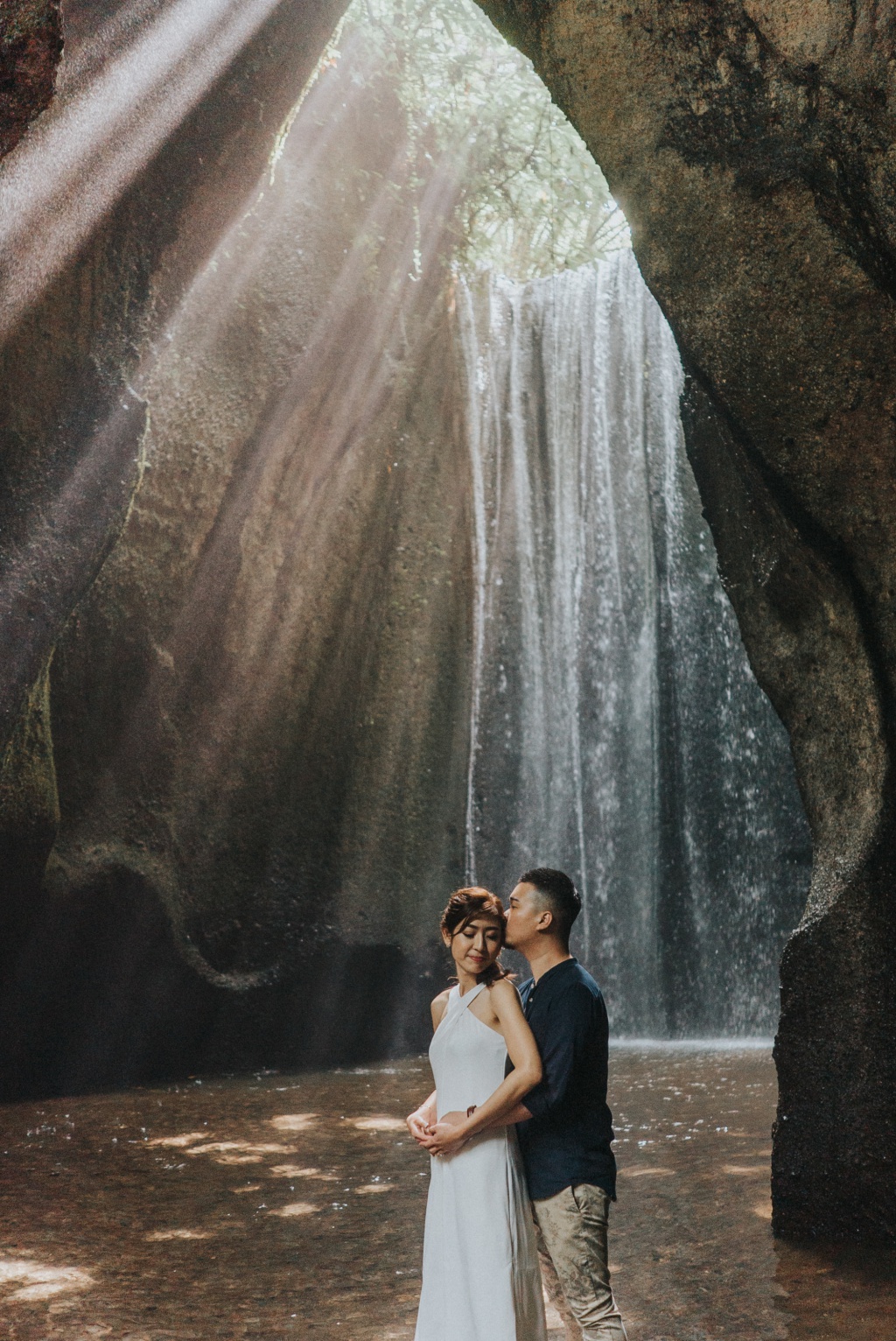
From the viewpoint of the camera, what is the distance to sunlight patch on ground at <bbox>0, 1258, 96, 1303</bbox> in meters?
3.54

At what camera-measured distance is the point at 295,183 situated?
994cm

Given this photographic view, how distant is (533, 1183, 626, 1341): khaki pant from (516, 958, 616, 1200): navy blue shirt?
0.03m

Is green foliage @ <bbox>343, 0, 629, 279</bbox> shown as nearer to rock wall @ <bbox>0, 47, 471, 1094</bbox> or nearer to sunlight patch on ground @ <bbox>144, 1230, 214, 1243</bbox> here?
rock wall @ <bbox>0, 47, 471, 1094</bbox>

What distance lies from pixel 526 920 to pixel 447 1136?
1.59 ft

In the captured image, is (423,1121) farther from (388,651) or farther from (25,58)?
(388,651)

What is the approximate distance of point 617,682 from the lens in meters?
11.6

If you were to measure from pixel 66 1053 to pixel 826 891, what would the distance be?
5.89 metres

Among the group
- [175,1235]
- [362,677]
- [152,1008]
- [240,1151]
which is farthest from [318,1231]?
[362,677]

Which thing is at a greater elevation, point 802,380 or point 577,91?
point 577,91

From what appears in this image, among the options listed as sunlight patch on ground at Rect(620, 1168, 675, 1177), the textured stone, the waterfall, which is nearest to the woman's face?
the textured stone

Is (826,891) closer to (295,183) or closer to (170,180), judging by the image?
(170,180)

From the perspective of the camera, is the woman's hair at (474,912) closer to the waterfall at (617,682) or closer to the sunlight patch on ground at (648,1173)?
the sunlight patch on ground at (648,1173)

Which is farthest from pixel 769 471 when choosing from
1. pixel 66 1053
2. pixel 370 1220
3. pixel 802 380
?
pixel 66 1053

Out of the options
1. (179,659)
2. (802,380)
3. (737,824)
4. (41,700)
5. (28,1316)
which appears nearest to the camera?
(28,1316)
